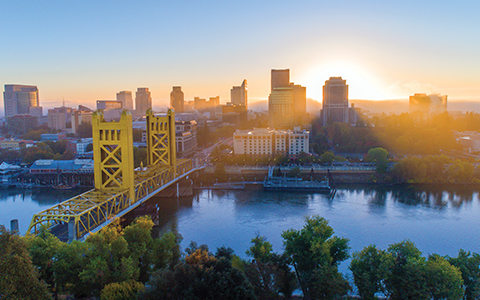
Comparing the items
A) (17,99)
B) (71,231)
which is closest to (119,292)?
(71,231)

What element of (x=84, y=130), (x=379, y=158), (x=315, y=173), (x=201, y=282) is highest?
(x=84, y=130)

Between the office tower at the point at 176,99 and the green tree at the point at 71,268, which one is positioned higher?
the office tower at the point at 176,99

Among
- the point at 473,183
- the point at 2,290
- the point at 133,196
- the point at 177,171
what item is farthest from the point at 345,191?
the point at 2,290

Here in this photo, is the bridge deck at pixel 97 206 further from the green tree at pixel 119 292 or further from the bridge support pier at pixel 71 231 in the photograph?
the green tree at pixel 119 292

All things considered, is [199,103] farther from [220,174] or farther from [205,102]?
[220,174]

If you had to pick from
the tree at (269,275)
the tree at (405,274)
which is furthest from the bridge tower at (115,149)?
the tree at (405,274)

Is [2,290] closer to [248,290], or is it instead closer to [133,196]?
[248,290]
